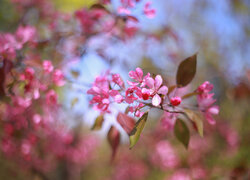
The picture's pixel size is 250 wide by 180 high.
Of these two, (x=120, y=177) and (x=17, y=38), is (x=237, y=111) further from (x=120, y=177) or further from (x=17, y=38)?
(x=17, y=38)

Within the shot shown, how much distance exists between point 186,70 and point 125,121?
0.97 feet

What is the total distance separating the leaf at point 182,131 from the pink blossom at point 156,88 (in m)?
0.25

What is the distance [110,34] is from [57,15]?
74cm

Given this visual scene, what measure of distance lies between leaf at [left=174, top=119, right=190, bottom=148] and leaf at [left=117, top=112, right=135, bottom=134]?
19 centimetres

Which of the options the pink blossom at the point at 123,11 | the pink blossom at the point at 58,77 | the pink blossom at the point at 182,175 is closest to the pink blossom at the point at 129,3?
the pink blossom at the point at 123,11

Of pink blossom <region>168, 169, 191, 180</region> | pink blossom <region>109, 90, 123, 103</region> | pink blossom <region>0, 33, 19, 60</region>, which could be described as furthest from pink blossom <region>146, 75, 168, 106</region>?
pink blossom <region>168, 169, 191, 180</region>

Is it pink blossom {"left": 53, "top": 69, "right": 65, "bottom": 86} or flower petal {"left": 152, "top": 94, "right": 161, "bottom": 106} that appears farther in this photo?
pink blossom {"left": 53, "top": 69, "right": 65, "bottom": 86}

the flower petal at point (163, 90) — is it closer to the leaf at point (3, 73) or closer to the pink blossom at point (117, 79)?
the pink blossom at point (117, 79)

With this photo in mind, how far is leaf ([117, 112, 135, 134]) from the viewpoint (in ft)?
2.57

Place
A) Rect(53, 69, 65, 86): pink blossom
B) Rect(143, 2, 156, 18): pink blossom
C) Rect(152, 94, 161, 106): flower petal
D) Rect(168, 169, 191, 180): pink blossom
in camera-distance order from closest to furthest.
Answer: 1. Rect(152, 94, 161, 106): flower petal
2. Rect(53, 69, 65, 86): pink blossom
3. Rect(143, 2, 156, 18): pink blossom
4. Rect(168, 169, 191, 180): pink blossom

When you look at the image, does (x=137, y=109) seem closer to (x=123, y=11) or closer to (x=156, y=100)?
(x=156, y=100)

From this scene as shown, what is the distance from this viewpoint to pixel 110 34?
1754 millimetres

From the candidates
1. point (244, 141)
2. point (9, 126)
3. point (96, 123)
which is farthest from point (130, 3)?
point (244, 141)

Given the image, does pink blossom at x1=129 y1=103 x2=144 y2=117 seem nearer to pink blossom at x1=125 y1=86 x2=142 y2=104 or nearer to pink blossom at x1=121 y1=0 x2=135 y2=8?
pink blossom at x1=125 y1=86 x2=142 y2=104
